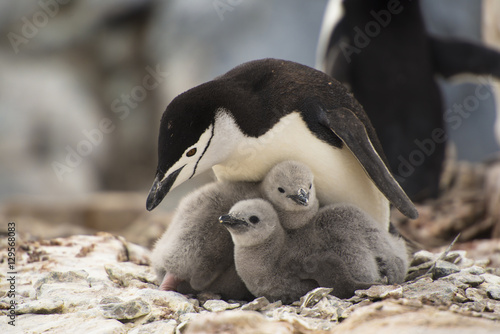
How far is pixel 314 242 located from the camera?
1.21 m

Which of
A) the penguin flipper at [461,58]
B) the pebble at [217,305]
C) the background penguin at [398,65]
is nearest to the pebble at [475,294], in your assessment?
the pebble at [217,305]

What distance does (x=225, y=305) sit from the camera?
1161 mm

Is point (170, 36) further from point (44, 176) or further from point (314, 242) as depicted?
point (314, 242)

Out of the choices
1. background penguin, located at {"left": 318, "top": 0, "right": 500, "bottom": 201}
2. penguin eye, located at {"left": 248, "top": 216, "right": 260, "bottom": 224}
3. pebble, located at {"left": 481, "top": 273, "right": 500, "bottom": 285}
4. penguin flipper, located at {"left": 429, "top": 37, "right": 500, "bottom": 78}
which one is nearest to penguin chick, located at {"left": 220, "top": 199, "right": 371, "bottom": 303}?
penguin eye, located at {"left": 248, "top": 216, "right": 260, "bottom": 224}

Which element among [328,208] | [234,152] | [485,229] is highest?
[234,152]

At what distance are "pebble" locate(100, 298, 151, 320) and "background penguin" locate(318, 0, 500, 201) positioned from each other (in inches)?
73.6

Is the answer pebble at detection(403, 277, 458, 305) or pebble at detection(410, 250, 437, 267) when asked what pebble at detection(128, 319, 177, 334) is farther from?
pebble at detection(410, 250, 437, 267)

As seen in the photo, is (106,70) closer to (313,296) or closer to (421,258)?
(421,258)

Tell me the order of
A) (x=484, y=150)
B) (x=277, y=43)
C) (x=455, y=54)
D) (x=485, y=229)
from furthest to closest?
1. (x=277, y=43)
2. (x=484, y=150)
3. (x=455, y=54)
4. (x=485, y=229)

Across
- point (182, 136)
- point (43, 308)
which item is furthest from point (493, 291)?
point (43, 308)

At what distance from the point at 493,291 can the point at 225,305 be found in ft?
1.83

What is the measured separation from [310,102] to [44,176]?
5.05m

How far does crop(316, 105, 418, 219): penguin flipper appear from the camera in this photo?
4.29ft

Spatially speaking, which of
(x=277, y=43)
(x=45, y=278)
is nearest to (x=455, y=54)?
(x=45, y=278)
